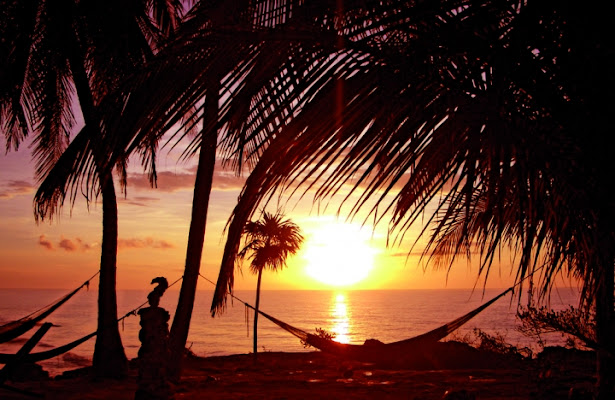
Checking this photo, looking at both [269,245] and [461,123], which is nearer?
[461,123]

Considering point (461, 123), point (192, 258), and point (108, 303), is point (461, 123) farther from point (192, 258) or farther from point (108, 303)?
point (108, 303)

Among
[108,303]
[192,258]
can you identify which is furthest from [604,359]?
[108,303]

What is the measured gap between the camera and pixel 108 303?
8.13 m

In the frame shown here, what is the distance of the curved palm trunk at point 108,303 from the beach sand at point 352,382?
24 centimetres

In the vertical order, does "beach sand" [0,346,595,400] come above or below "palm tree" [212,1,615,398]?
below

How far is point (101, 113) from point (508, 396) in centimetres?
688

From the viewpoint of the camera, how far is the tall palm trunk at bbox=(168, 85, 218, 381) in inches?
299

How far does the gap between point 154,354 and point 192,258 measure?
2487 mm

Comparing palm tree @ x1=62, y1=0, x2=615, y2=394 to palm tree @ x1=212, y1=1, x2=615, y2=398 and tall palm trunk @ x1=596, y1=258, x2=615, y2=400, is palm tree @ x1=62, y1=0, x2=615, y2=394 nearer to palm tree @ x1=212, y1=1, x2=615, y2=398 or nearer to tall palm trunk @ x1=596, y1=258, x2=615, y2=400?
palm tree @ x1=212, y1=1, x2=615, y2=398

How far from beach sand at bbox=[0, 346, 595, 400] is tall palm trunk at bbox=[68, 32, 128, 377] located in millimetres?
289

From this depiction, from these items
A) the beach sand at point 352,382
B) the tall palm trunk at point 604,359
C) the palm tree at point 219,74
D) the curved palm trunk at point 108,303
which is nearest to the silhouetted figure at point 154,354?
the beach sand at point 352,382

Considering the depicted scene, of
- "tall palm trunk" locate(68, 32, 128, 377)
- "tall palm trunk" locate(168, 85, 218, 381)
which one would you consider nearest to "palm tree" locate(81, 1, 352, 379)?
"tall palm trunk" locate(168, 85, 218, 381)

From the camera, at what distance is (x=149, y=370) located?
5418 mm

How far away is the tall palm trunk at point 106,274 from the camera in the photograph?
7.91 m
